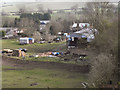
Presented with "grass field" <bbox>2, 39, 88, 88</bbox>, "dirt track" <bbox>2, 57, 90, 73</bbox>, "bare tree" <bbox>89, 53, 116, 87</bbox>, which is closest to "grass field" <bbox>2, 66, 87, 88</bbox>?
"grass field" <bbox>2, 39, 88, 88</bbox>

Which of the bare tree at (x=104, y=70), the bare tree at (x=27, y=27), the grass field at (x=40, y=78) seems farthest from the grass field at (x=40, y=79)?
the bare tree at (x=27, y=27)

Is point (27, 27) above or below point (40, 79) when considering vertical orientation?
above

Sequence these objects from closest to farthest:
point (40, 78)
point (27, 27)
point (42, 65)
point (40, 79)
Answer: point (40, 79) < point (40, 78) < point (42, 65) < point (27, 27)

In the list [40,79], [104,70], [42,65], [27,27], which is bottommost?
[40,79]

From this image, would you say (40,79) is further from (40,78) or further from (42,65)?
(42,65)

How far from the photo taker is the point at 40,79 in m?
10.7

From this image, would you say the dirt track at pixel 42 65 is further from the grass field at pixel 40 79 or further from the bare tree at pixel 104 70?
the bare tree at pixel 104 70

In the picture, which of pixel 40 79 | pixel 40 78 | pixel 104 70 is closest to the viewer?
pixel 104 70

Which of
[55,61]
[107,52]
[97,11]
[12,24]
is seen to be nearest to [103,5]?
[97,11]

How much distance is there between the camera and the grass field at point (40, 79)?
9.55 m

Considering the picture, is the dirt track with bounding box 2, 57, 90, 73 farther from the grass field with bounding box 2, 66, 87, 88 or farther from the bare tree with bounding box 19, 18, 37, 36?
the bare tree with bounding box 19, 18, 37, 36

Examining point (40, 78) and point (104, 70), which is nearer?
point (104, 70)

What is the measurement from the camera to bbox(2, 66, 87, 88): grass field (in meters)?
9.55

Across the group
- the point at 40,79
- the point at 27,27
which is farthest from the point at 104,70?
the point at 27,27
